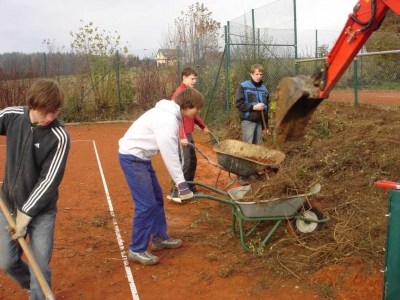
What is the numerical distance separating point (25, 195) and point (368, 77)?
11.8 m

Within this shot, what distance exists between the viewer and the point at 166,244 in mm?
4602

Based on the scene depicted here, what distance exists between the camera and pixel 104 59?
16.3 m

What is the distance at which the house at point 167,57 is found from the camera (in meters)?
A: 16.7

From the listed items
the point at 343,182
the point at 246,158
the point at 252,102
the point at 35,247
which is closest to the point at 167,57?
the point at 252,102

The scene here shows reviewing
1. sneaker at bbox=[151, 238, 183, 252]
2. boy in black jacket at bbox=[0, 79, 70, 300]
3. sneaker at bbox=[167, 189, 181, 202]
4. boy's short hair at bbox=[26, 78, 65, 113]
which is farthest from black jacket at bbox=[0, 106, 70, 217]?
sneaker at bbox=[167, 189, 181, 202]

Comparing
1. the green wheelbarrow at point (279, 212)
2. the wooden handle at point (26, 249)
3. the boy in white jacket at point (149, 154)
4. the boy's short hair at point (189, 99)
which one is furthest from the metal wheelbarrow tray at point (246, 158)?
the wooden handle at point (26, 249)

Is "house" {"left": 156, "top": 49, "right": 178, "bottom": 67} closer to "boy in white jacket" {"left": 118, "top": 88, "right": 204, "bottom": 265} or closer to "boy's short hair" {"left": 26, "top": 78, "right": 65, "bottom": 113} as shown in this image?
"boy in white jacket" {"left": 118, "top": 88, "right": 204, "bottom": 265}

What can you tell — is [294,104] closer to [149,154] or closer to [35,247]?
[149,154]

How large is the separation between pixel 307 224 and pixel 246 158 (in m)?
1.00

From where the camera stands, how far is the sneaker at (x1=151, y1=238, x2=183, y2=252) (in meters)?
4.57

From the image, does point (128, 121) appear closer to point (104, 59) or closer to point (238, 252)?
point (104, 59)

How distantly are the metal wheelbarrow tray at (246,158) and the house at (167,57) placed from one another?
1161 cm

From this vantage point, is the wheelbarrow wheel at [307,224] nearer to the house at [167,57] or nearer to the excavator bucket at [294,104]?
the excavator bucket at [294,104]

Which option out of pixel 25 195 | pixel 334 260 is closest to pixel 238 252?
pixel 334 260
